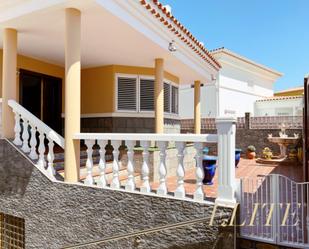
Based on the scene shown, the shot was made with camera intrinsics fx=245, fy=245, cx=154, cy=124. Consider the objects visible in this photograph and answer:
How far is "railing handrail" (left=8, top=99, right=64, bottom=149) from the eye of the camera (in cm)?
494

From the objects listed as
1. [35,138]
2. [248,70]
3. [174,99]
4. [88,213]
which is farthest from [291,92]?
[35,138]

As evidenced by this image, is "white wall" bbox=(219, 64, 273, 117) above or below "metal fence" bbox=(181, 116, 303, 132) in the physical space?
above

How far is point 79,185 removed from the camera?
4734mm

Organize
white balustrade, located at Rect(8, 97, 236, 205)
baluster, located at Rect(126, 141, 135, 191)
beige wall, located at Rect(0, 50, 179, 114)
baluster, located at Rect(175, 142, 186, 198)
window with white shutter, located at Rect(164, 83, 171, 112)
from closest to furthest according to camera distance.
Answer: white balustrade, located at Rect(8, 97, 236, 205), baluster, located at Rect(175, 142, 186, 198), baluster, located at Rect(126, 141, 135, 191), beige wall, located at Rect(0, 50, 179, 114), window with white shutter, located at Rect(164, 83, 171, 112)

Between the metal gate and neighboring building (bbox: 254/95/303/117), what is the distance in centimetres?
2043

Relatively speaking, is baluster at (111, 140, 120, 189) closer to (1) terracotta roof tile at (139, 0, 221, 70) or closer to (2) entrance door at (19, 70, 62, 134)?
(1) terracotta roof tile at (139, 0, 221, 70)

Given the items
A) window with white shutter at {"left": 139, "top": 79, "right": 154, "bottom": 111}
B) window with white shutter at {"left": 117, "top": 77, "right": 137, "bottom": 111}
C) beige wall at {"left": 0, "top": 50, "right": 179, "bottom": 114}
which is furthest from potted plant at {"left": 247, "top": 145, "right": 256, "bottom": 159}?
window with white shutter at {"left": 117, "top": 77, "right": 137, "bottom": 111}

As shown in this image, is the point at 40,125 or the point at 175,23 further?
the point at 175,23

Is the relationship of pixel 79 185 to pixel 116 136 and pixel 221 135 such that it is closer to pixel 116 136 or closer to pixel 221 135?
pixel 116 136

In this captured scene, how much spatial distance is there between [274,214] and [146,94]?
713 cm

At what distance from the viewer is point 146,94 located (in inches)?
384

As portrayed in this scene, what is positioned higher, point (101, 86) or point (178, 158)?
point (101, 86)

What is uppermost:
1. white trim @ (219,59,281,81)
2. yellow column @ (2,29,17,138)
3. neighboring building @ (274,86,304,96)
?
white trim @ (219,59,281,81)

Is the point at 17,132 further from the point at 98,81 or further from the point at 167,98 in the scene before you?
the point at 167,98
